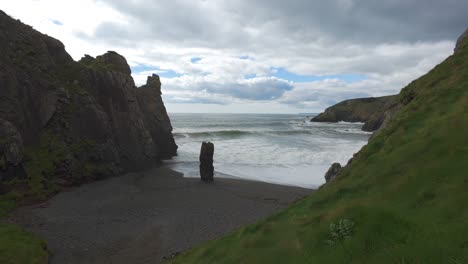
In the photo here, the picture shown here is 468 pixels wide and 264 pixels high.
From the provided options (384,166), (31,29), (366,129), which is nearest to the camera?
(384,166)

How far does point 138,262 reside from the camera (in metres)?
17.6

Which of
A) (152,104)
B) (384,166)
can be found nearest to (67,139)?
(152,104)

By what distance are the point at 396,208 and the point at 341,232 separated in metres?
1.59

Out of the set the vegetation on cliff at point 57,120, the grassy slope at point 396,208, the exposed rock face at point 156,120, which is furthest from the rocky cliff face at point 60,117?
the grassy slope at point 396,208

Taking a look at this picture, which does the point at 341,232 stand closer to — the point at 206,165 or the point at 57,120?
the point at 206,165

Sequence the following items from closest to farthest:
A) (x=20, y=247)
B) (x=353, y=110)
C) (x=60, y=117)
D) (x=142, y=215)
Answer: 1. (x=20, y=247)
2. (x=142, y=215)
3. (x=60, y=117)
4. (x=353, y=110)

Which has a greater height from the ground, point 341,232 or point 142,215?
point 341,232

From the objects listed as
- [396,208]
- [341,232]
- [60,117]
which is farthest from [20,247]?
[60,117]

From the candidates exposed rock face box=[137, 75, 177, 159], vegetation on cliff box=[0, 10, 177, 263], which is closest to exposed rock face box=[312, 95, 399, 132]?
exposed rock face box=[137, 75, 177, 159]

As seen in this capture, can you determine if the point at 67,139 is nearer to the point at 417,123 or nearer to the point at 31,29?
the point at 31,29

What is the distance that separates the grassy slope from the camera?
5.92m

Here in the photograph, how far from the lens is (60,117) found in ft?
123

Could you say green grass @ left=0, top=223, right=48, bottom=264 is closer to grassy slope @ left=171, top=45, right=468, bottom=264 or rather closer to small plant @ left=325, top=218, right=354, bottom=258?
grassy slope @ left=171, top=45, right=468, bottom=264

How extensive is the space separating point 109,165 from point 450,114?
3623 centimetres
